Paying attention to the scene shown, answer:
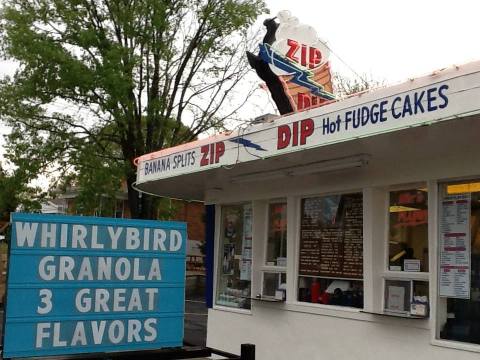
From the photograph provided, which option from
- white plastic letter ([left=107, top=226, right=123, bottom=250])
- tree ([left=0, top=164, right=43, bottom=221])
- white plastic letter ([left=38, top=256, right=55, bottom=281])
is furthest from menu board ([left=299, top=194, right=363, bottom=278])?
Result: tree ([left=0, top=164, right=43, bottom=221])

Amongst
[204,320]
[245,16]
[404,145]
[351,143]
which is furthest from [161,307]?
[245,16]

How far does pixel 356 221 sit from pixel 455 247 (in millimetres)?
1377

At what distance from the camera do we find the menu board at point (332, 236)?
708cm

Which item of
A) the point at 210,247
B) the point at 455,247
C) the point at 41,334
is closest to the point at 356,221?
the point at 455,247

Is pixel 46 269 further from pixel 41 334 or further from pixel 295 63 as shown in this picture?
pixel 295 63

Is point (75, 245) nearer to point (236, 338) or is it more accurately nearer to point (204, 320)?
point (236, 338)

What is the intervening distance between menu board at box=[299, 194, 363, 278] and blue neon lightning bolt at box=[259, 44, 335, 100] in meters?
1.35

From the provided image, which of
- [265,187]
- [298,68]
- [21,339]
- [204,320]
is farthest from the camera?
[204,320]

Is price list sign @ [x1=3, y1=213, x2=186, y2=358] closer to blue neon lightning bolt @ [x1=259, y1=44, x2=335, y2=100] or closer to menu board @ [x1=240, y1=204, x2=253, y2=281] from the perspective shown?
blue neon lightning bolt @ [x1=259, y1=44, x2=335, y2=100]

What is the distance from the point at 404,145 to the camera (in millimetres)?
5672

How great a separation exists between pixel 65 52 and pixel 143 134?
9.92 feet

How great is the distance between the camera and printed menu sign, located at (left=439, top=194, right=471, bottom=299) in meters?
5.82

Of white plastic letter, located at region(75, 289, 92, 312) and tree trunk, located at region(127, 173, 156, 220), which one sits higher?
tree trunk, located at region(127, 173, 156, 220)

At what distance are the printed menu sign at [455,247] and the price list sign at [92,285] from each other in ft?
8.19
